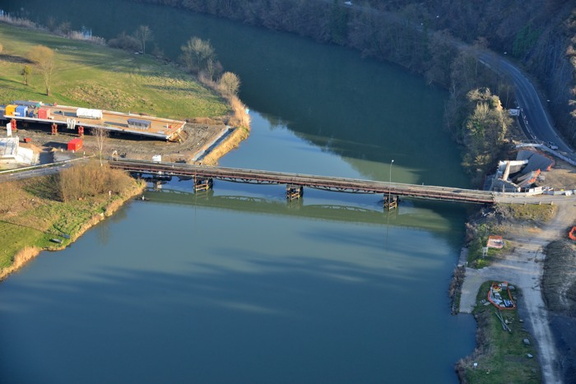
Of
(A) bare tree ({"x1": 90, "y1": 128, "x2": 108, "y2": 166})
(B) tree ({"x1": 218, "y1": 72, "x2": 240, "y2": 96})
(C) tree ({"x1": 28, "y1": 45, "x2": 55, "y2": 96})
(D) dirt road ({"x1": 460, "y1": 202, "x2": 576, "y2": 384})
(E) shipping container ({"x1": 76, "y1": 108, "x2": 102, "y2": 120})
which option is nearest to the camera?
(D) dirt road ({"x1": 460, "y1": 202, "x2": 576, "y2": 384})

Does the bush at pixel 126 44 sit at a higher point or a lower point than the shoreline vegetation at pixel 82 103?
higher

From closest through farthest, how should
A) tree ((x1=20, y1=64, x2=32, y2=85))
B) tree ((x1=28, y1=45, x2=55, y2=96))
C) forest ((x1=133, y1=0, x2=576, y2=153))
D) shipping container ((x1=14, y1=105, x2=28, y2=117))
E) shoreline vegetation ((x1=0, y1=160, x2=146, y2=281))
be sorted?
shoreline vegetation ((x1=0, y1=160, x2=146, y2=281)), shipping container ((x1=14, y1=105, x2=28, y2=117)), forest ((x1=133, y1=0, x2=576, y2=153)), tree ((x1=20, y1=64, x2=32, y2=85)), tree ((x1=28, y1=45, x2=55, y2=96))

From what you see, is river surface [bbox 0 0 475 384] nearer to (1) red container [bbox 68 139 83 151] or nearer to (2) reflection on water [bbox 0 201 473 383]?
(2) reflection on water [bbox 0 201 473 383]

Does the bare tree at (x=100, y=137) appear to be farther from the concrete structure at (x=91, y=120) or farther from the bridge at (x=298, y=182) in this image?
the bridge at (x=298, y=182)

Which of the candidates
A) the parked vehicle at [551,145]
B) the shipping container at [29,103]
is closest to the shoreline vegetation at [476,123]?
the parked vehicle at [551,145]

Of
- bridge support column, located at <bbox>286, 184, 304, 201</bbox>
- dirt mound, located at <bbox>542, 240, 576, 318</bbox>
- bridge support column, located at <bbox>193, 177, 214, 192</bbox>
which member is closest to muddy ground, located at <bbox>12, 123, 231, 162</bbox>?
bridge support column, located at <bbox>193, 177, 214, 192</bbox>

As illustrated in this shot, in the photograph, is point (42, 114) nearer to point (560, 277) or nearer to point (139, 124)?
point (139, 124)
